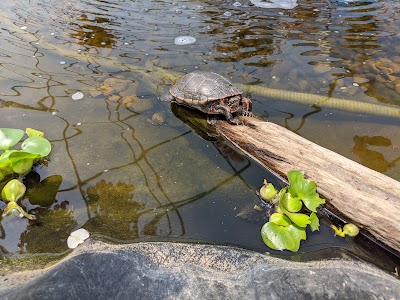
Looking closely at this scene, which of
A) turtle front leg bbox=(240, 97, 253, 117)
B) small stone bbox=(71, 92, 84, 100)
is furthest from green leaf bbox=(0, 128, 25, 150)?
turtle front leg bbox=(240, 97, 253, 117)

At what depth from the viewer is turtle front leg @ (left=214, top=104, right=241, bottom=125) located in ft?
12.6

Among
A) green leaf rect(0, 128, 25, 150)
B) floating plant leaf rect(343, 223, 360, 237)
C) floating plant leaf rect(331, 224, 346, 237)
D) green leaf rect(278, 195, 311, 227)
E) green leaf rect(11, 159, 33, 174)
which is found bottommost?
floating plant leaf rect(331, 224, 346, 237)

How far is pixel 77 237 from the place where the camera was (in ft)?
8.86

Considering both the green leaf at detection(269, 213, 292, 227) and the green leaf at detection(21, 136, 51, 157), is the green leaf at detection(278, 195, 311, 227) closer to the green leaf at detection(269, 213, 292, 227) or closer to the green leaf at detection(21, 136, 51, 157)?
the green leaf at detection(269, 213, 292, 227)

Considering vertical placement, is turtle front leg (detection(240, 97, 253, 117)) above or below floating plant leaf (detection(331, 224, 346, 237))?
above

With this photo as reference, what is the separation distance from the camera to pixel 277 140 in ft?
11.1

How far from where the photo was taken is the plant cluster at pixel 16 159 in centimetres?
283

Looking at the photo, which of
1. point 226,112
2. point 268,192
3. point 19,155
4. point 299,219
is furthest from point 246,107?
point 19,155

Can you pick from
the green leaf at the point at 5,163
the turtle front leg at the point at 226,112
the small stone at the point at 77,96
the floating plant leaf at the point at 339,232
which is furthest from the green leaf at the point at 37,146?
the floating plant leaf at the point at 339,232

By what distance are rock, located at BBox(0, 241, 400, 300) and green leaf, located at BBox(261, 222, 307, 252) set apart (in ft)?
0.46

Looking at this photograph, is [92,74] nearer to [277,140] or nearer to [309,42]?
[277,140]

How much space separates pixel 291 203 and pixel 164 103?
2371mm

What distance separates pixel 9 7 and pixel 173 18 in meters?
3.41

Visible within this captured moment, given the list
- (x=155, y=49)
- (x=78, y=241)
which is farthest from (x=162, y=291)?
(x=155, y=49)
